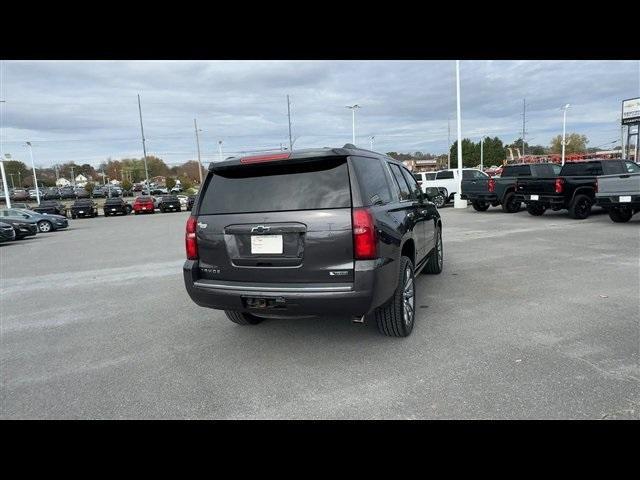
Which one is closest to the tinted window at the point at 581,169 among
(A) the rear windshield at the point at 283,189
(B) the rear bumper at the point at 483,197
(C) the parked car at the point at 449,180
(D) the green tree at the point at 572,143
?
(B) the rear bumper at the point at 483,197

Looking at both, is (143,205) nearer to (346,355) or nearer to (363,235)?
(346,355)

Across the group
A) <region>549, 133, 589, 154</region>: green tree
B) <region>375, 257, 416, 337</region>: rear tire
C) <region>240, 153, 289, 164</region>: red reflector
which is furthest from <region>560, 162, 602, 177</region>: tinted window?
<region>549, 133, 589, 154</region>: green tree

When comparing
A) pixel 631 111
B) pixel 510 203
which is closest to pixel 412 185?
pixel 510 203

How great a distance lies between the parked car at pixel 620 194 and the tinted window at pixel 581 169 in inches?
56.7

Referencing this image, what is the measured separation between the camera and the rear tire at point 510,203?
1641 centimetres

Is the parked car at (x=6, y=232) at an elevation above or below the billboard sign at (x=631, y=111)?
below

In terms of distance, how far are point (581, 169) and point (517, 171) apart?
293 cm

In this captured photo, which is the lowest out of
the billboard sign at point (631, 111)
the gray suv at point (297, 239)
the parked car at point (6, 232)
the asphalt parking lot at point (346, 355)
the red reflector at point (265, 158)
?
the asphalt parking lot at point (346, 355)

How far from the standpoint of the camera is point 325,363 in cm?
364

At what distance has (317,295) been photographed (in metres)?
3.32

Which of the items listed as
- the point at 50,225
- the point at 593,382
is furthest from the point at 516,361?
the point at 50,225

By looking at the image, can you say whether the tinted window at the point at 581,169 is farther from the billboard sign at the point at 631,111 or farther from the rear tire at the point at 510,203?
the billboard sign at the point at 631,111

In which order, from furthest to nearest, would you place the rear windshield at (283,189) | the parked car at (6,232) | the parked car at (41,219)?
the parked car at (41,219) < the parked car at (6,232) < the rear windshield at (283,189)
